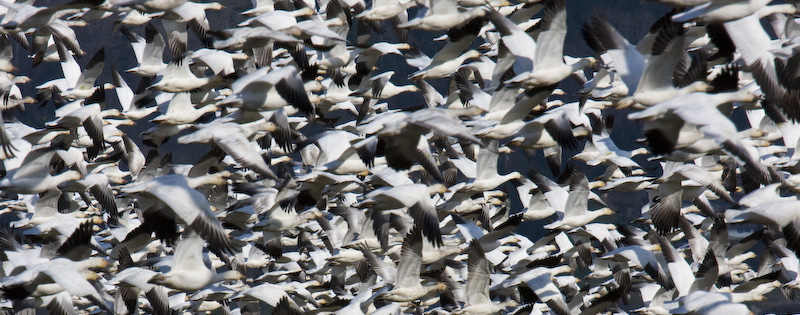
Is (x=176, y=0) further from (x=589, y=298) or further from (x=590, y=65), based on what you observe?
(x=589, y=298)

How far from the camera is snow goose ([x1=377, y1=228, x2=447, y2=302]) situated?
9805mm

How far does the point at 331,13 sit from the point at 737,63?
5117mm

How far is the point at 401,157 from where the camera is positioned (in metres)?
8.79

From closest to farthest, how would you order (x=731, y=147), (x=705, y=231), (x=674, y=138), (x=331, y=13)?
(x=731, y=147)
(x=674, y=138)
(x=331, y=13)
(x=705, y=231)

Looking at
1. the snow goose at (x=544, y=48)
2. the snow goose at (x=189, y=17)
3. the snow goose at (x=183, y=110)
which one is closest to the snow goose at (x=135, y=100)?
the snow goose at (x=183, y=110)

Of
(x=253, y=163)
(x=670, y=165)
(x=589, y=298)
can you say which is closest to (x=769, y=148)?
(x=670, y=165)

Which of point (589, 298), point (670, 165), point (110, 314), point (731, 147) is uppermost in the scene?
point (731, 147)

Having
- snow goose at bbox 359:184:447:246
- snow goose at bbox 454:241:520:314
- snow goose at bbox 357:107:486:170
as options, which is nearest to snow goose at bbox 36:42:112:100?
snow goose at bbox 357:107:486:170

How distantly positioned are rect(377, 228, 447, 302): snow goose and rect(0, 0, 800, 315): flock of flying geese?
0.08 feet

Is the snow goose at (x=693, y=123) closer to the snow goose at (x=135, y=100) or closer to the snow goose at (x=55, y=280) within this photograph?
the snow goose at (x=55, y=280)

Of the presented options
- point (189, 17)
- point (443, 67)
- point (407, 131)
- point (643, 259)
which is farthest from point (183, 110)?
point (643, 259)

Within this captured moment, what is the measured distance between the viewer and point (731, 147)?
658cm

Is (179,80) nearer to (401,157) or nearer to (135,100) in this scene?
(135,100)

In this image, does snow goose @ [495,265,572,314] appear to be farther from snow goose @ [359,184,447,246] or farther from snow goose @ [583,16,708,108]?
snow goose @ [583,16,708,108]
